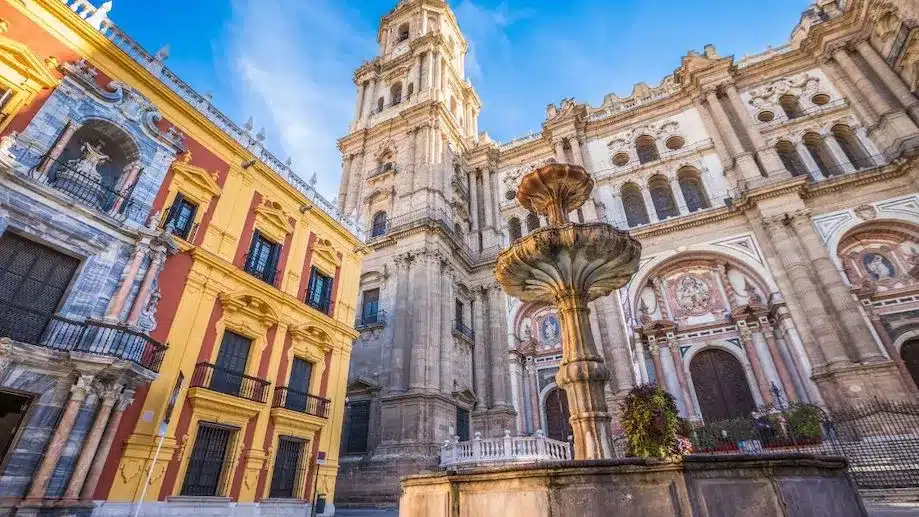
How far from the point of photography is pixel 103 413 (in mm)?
7367

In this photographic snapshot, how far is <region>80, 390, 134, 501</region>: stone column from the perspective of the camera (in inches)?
280

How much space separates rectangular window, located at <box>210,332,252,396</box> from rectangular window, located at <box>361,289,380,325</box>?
7883 mm

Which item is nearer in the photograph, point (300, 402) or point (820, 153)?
point (300, 402)

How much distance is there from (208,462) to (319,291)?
5423 millimetres

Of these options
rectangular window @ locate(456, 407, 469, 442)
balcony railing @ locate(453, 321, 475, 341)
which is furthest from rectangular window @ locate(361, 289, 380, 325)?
rectangular window @ locate(456, 407, 469, 442)

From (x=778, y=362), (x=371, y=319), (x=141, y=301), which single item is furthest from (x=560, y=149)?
(x=141, y=301)

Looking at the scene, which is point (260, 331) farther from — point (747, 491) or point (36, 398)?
point (747, 491)

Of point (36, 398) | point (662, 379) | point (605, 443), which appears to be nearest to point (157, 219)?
point (36, 398)

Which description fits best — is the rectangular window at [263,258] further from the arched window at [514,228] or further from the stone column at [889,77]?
the stone column at [889,77]

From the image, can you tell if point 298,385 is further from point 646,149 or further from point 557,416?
point 646,149

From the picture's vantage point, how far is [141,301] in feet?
28.3

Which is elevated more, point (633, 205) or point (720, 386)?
point (633, 205)

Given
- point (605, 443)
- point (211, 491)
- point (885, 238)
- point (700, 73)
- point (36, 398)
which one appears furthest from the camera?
point (700, 73)

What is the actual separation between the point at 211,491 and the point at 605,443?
7941 millimetres
